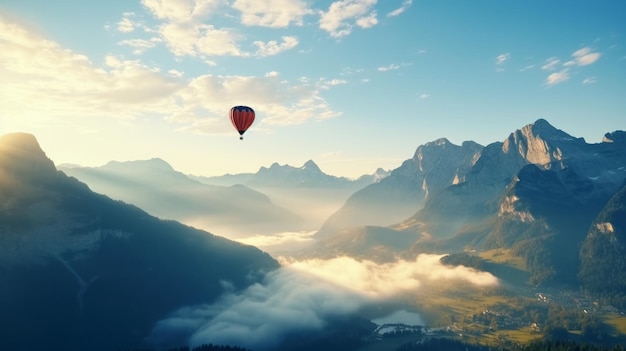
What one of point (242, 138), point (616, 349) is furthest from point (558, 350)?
point (242, 138)

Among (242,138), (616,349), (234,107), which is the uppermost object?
(234,107)

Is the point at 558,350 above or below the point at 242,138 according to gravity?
below

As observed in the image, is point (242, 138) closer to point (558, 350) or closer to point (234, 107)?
point (234, 107)

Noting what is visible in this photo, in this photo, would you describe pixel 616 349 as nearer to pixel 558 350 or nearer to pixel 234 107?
pixel 558 350

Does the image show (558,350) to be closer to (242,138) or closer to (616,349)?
(616,349)

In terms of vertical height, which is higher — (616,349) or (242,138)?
(242,138)

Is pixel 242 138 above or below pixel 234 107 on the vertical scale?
below

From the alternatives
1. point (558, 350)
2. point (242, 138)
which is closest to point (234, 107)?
point (242, 138)
